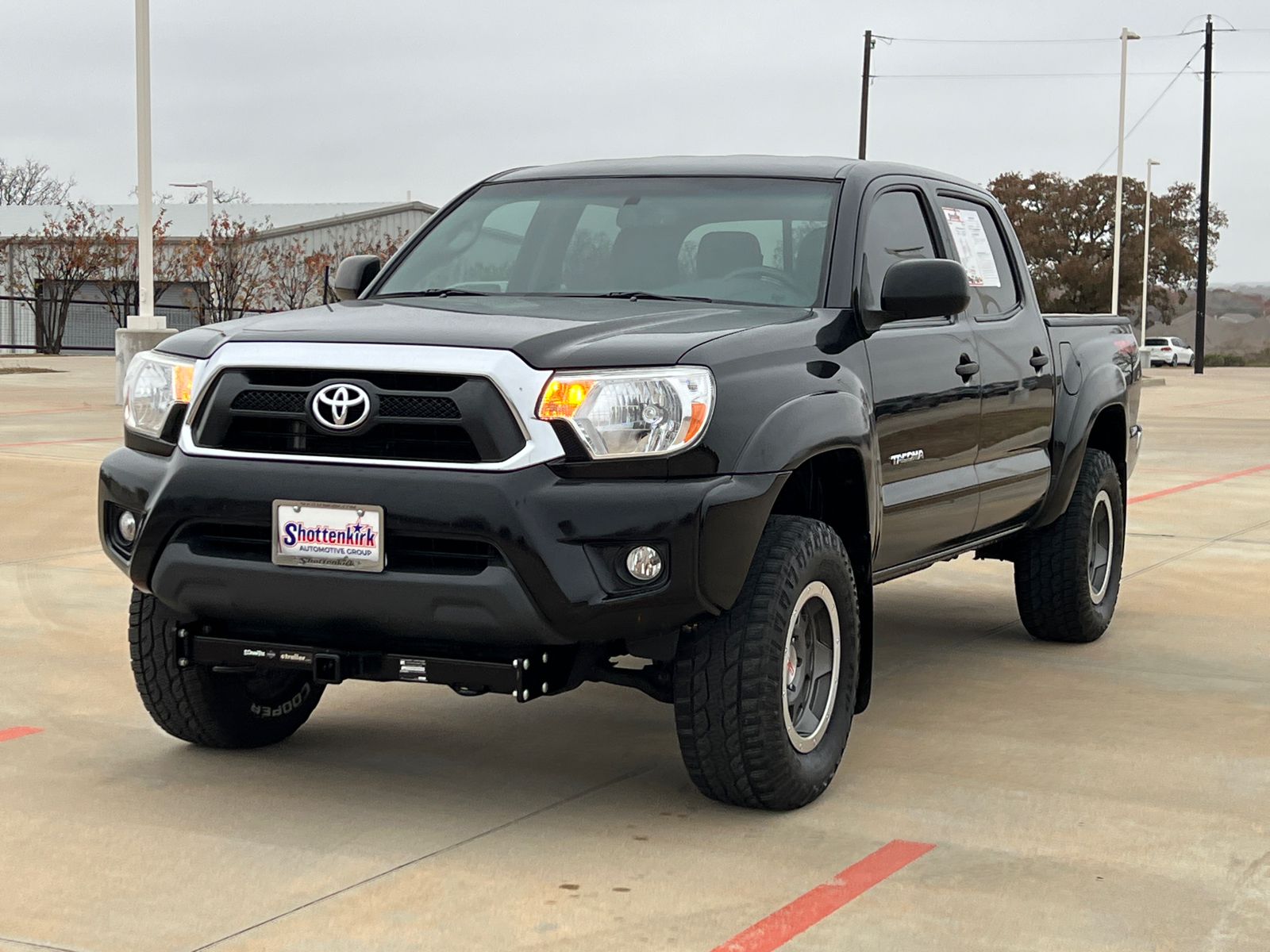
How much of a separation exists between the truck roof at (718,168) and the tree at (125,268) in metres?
40.0

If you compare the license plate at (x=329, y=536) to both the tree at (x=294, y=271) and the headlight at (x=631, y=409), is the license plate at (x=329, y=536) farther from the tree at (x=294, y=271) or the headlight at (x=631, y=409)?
the tree at (x=294, y=271)

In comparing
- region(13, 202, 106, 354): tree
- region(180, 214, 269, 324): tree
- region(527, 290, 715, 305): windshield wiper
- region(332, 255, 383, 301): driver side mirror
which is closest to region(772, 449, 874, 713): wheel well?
region(527, 290, 715, 305): windshield wiper

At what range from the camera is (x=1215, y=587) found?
8.96m

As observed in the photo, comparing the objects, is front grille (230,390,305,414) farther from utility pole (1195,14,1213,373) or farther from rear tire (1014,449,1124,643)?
utility pole (1195,14,1213,373)

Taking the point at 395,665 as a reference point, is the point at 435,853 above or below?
below

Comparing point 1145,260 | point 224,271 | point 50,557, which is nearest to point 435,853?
point 50,557

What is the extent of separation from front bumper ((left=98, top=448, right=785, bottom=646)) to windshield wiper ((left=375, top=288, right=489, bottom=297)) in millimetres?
1376

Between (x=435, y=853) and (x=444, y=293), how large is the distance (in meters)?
2.04

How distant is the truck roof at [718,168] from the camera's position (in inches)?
229

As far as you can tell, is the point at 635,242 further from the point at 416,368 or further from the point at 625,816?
the point at 625,816

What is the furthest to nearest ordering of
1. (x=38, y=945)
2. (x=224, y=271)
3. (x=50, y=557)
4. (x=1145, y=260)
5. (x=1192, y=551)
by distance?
(x=1145, y=260)
(x=224, y=271)
(x=1192, y=551)
(x=50, y=557)
(x=38, y=945)

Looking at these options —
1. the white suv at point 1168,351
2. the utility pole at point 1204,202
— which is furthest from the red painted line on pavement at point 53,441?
the white suv at point 1168,351

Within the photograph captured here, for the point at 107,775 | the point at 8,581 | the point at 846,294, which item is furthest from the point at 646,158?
the point at 8,581

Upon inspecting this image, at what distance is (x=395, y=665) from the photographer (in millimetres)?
4441
